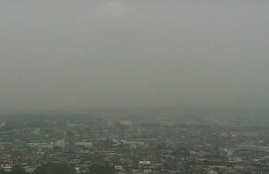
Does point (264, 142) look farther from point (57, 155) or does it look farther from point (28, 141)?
point (28, 141)

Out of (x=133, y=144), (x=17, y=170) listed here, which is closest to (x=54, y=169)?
(x=17, y=170)

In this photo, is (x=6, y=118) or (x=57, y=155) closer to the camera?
(x=57, y=155)

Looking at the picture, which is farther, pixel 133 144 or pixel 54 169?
pixel 133 144

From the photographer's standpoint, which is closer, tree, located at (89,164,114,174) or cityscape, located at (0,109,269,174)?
tree, located at (89,164,114,174)

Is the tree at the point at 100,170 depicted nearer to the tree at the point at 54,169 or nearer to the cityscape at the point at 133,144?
the cityscape at the point at 133,144

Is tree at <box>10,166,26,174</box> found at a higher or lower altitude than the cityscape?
lower

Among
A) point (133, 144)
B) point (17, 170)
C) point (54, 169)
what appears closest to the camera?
point (54, 169)

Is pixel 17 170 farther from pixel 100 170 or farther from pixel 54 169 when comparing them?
pixel 100 170

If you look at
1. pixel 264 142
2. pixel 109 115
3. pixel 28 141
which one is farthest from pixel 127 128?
pixel 264 142

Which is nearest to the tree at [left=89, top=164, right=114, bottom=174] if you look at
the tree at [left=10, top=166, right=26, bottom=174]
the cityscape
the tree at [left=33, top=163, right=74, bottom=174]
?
the cityscape

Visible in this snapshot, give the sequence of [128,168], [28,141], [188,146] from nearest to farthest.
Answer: [128,168]
[188,146]
[28,141]

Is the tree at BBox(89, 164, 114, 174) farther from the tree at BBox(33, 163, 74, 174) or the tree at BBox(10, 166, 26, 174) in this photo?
the tree at BBox(10, 166, 26, 174)
